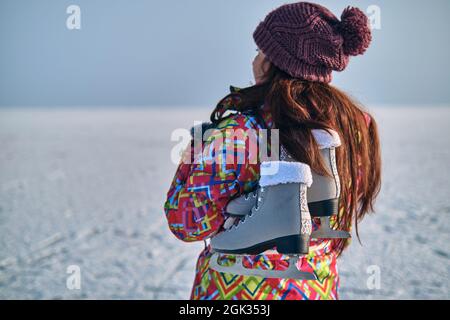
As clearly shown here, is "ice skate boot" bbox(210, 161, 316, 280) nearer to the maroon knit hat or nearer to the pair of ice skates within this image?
the pair of ice skates

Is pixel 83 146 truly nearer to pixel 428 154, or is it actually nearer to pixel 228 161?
pixel 428 154

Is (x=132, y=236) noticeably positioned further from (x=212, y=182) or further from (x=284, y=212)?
(x=284, y=212)

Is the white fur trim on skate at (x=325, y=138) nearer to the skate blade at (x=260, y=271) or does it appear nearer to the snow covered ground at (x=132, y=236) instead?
the skate blade at (x=260, y=271)

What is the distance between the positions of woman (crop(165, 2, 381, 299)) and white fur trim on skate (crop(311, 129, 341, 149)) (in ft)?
0.08

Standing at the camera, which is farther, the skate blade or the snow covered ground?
the snow covered ground

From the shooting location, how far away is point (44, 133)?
766 inches

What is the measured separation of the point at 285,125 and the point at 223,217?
0.36 metres

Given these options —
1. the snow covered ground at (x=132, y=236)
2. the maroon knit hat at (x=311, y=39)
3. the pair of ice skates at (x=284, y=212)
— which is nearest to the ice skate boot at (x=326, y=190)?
the pair of ice skates at (x=284, y=212)

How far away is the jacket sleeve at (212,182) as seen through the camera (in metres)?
1.54

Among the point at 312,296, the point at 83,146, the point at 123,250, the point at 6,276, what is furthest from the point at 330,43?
the point at 83,146

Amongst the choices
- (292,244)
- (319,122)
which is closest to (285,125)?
(319,122)

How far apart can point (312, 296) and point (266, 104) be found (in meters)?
0.66

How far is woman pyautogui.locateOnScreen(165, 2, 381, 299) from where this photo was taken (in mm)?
1540

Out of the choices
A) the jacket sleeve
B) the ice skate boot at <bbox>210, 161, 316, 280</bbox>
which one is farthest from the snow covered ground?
the ice skate boot at <bbox>210, 161, 316, 280</bbox>
